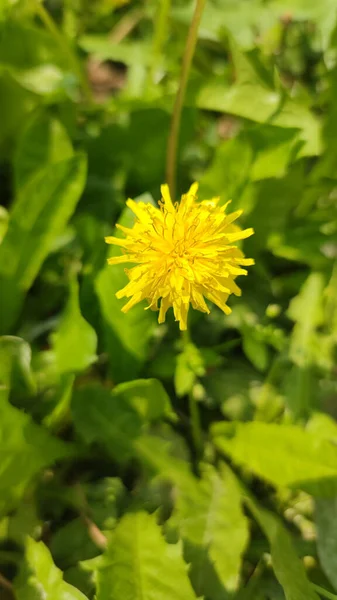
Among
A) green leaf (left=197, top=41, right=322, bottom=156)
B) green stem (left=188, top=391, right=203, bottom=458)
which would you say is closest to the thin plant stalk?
green stem (left=188, top=391, right=203, bottom=458)

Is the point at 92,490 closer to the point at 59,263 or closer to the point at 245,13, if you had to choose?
the point at 59,263

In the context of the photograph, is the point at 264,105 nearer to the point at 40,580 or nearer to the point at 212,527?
the point at 212,527

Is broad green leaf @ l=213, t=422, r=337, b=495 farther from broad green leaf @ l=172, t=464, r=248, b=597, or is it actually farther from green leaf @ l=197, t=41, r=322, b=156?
green leaf @ l=197, t=41, r=322, b=156

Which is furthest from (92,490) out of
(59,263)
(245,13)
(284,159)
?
(245,13)

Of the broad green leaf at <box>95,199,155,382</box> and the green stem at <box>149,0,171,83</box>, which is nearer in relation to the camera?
the broad green leaf at <box>95,199,155,382</box>

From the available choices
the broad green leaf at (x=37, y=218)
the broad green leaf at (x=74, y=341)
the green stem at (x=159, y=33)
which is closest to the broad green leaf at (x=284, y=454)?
the broad green leaf at (x=74, y=341)
